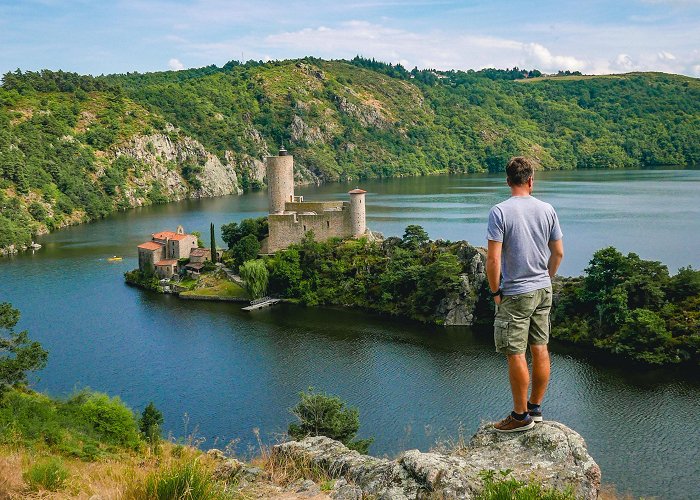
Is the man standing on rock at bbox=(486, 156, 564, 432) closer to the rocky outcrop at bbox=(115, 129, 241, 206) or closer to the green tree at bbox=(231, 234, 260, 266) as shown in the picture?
the green tree at bbox=(231, 234, 260, 266)

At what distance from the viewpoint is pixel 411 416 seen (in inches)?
1014

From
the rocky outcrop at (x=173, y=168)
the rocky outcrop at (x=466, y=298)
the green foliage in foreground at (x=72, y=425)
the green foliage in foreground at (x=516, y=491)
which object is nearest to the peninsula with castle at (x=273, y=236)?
the rocky outcrop at (x=466, y=298)

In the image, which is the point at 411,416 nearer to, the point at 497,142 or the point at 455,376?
the point at 455,376

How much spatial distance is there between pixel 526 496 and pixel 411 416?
20786mm

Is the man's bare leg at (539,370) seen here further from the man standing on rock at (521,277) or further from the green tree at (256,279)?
the green tree at (256,279)

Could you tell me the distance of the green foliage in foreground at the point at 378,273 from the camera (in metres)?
41.0

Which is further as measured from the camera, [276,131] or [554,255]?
→ [276,131]

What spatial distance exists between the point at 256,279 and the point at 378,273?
8.52m

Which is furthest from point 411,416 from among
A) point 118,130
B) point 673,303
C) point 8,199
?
point 118,130

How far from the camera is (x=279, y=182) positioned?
5162 cm

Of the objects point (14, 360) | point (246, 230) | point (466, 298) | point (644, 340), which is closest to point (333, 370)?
point (466, 298)

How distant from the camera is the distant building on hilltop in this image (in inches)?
2044

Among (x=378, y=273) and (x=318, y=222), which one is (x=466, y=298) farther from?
(x=318, y=222)

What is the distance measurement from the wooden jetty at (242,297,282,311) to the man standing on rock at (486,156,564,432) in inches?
1494
